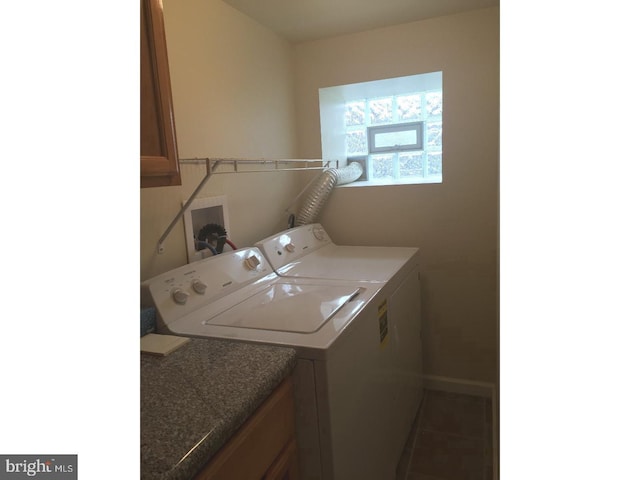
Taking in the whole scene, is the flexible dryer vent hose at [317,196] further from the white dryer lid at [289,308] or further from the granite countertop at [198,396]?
the granite countertop at [198,396]

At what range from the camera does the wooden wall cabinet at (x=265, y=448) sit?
2.97 feet

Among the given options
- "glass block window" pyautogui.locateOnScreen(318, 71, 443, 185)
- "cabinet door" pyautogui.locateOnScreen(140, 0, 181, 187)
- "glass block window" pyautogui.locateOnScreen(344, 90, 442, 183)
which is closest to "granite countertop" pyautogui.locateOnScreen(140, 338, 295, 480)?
"cabinet door" pyautogui.locateOnScreen(140, 0, 181, 187)

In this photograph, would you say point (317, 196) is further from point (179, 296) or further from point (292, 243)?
point (179, 296)

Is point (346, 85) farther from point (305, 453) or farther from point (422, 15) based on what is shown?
point (305, 453)

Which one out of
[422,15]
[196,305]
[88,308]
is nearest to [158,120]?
[196,305]

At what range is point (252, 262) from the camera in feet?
6.18

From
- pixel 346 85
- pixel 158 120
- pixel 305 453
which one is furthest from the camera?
pixel 346 85

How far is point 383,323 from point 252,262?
634 millimetres

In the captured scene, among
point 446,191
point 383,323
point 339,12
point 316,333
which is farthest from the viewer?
point 446,191

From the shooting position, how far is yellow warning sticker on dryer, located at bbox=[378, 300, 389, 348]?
5.56 feet

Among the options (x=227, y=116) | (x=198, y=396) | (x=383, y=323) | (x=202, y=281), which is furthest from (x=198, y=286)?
(x=227, y=116)

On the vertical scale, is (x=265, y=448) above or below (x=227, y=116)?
below

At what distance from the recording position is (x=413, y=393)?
2273mm

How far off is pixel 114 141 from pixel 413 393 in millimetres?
2182
